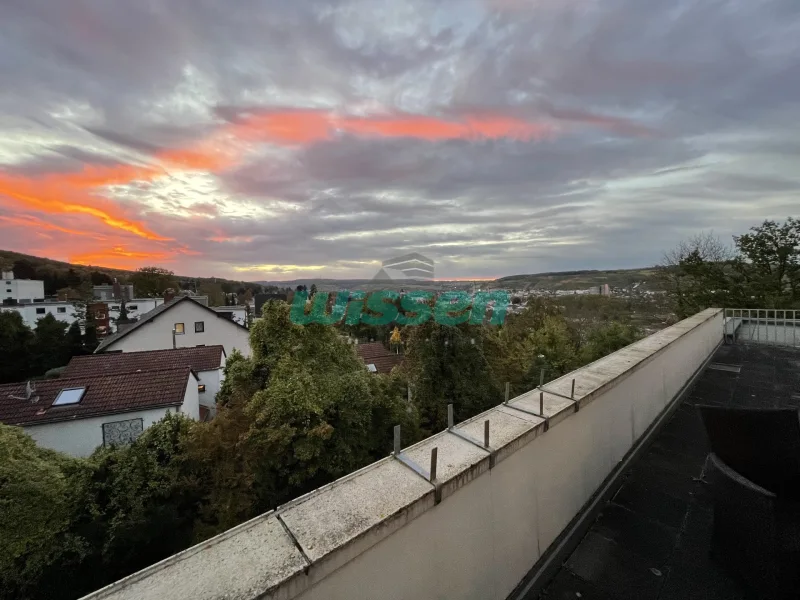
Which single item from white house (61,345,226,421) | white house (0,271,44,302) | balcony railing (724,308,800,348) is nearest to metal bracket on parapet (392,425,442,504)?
balcony railing (724,308,800,348)

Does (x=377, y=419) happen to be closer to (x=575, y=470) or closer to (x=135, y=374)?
(x=575, y=470)

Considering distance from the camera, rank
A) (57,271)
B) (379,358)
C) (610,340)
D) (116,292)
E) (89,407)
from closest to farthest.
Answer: (89,407) < (610,340) < (379,358) < (116,292) < (57,271)

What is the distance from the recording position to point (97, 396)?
32.6ft

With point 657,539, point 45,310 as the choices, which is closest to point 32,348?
point 45,310

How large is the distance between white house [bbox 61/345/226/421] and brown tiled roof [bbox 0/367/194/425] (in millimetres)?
3399

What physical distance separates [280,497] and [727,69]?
39.7 feet

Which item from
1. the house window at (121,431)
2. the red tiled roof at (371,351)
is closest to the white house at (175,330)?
the red tiled roof at (371,351)

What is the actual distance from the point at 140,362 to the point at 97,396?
4707mm

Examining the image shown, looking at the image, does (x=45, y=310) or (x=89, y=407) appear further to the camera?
(x=45, y=310)

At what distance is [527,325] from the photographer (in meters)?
22.9

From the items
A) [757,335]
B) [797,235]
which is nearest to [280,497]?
[757,335]

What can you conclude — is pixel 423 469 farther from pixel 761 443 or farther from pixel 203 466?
pixel 203 466

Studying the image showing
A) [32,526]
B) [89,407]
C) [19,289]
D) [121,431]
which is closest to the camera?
[32,526]

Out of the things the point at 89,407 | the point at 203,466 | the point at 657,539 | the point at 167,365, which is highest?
the point at 657,539
